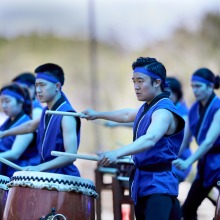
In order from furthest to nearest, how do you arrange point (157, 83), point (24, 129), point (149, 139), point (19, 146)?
1. point (19, 146)
2. point (24, 129)
3. point (157, 83)
4. point (149, 139)

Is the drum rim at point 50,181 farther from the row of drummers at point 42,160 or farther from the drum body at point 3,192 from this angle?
the drum body at point 3,192

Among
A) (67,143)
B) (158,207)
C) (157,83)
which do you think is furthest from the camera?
(67,143)

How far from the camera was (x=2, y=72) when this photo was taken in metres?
14.1

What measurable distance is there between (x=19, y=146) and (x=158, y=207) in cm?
181

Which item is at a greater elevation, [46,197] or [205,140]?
[205,140]

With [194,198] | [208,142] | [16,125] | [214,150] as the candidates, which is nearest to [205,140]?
[208,142]

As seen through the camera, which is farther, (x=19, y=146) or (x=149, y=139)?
(x=19, y=146)

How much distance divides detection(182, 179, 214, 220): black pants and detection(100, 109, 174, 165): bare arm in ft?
5.54

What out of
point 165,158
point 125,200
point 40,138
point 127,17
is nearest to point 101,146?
point 127,17

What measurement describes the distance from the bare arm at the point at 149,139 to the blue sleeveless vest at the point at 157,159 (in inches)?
2.7

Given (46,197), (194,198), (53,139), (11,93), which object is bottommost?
(46,197)

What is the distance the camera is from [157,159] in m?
5.06

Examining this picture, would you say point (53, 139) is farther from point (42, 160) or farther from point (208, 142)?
point (208, 142)

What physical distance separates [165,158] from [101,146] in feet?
26.8
